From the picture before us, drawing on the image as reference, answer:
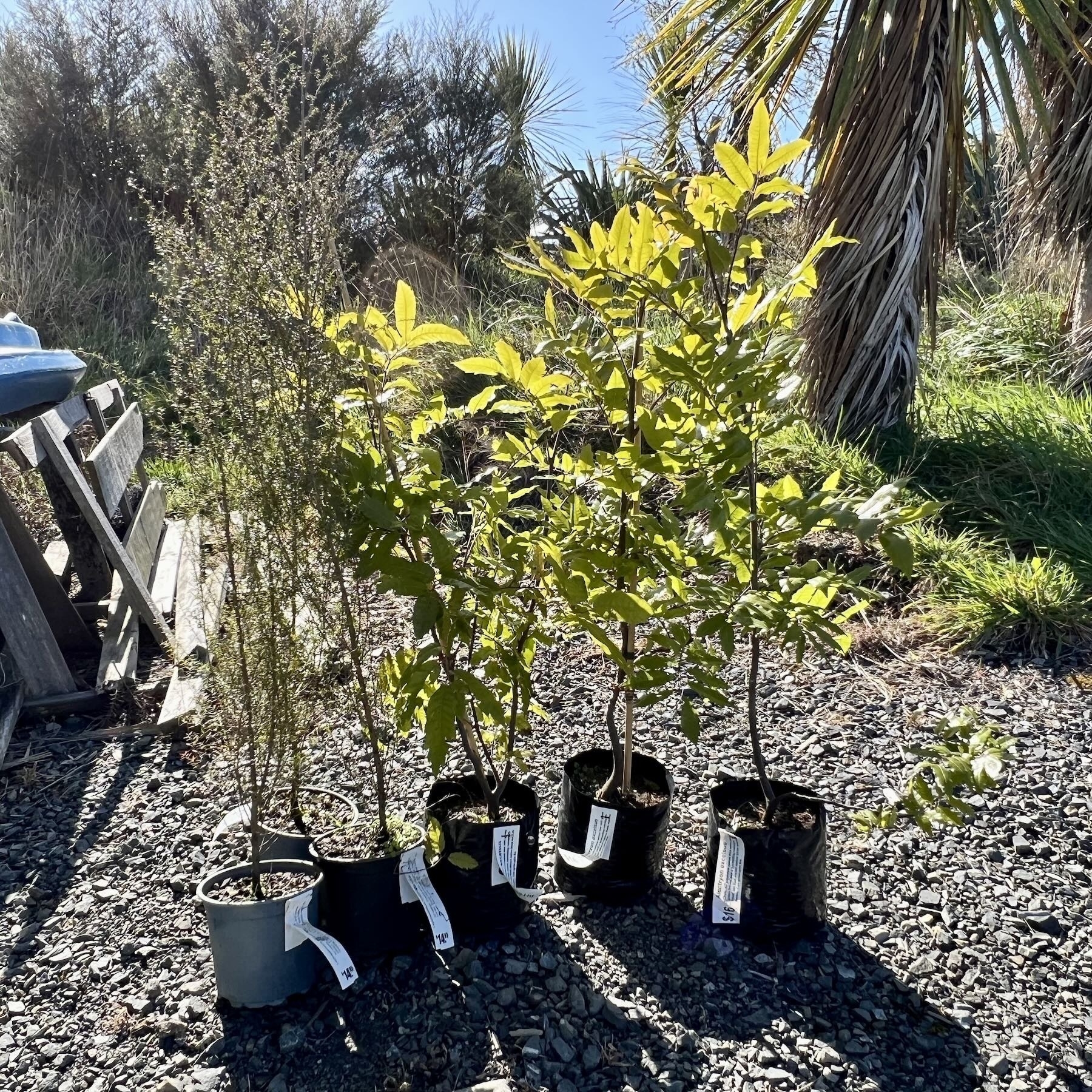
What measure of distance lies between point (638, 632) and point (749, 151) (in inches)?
94.5

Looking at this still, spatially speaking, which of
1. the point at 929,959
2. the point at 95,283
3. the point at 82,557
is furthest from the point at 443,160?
the point at 929,959

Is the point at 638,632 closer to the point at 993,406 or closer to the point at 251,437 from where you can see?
the point at 251,437

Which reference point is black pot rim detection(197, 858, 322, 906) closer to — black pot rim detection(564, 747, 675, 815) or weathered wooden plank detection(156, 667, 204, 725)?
black pot rim detection(564, 747, 675, 815)

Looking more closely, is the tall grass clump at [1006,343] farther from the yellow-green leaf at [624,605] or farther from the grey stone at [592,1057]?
the grey stone at [592,1057]

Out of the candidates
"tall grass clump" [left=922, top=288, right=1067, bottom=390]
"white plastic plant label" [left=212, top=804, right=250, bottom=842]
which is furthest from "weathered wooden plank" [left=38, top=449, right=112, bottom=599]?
"tall grass clump" [left=922, top=288, right=1067, bottom=390]

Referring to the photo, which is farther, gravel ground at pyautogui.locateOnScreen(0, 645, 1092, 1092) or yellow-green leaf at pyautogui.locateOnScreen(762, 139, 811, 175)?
gravel ground at pyautogui.locateOnScreen(0, 645, 1092, 1092)

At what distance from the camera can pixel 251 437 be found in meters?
1.68

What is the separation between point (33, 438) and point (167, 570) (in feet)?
4.35

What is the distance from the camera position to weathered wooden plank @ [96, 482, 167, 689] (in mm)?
3223

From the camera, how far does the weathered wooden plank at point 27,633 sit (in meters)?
3.04

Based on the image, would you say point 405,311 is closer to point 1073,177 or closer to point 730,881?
point 730,881

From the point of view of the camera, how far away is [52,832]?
2537mm

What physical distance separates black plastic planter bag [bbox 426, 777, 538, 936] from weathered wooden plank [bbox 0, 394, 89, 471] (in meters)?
1.93

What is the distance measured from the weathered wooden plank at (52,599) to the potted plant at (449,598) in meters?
2.05
